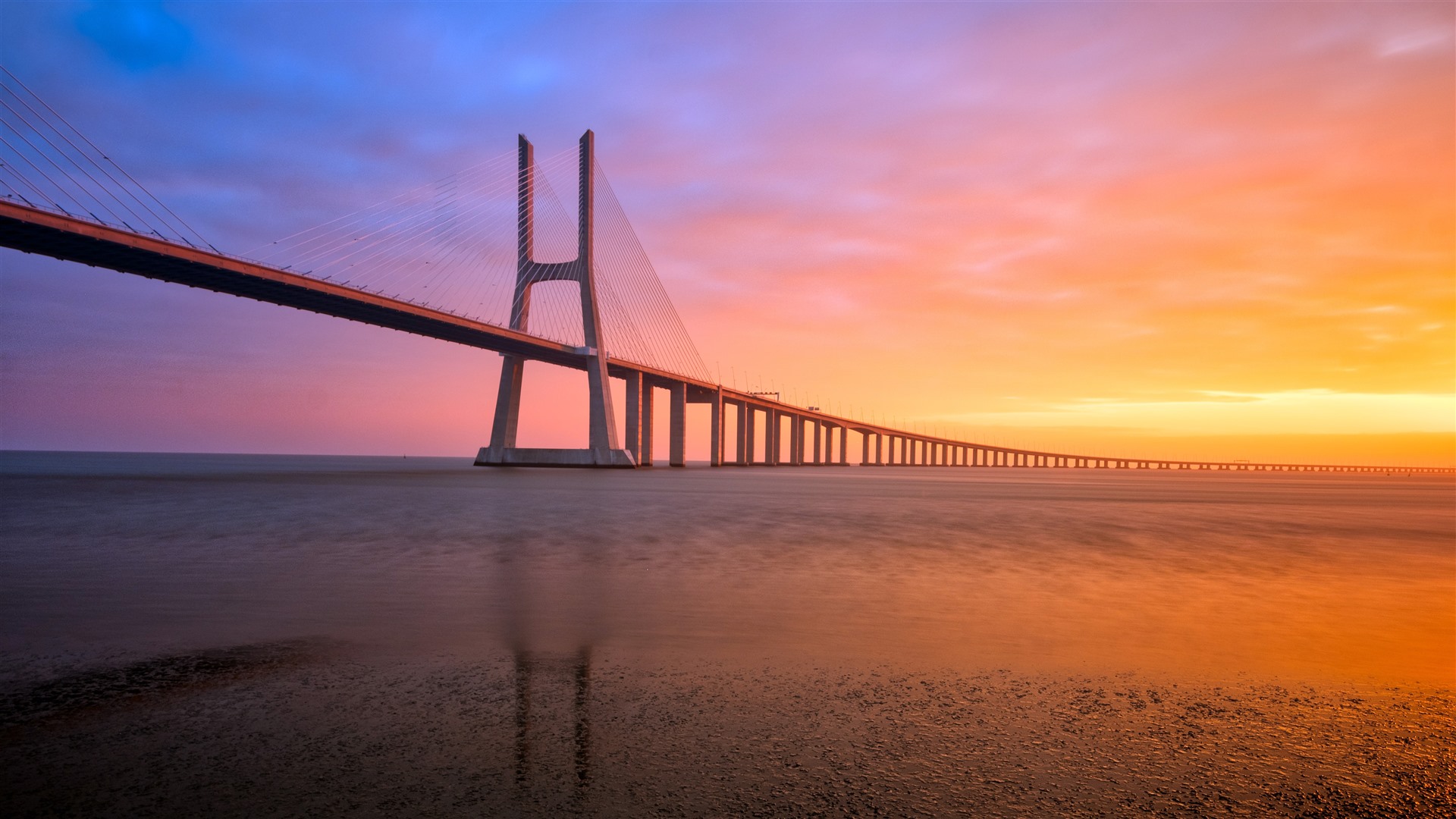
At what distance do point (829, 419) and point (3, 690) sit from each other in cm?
12763

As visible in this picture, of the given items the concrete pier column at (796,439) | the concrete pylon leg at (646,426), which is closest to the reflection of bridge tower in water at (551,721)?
the concrete pylon leg at (646,426)

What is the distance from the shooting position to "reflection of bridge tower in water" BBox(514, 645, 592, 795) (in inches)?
149

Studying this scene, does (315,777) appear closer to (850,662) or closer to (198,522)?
(850,662)

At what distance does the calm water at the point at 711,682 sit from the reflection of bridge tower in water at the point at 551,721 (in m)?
0.03

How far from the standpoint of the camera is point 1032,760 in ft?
13.6

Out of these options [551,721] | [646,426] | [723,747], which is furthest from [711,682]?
Answer: [646,426]

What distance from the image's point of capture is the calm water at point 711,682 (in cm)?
373

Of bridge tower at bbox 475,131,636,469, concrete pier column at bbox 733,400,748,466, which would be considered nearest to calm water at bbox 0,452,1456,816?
bridge tower at bbox 475,131,636,469

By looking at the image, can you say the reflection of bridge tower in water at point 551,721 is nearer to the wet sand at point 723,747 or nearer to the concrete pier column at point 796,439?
the wet sand at point 723,747

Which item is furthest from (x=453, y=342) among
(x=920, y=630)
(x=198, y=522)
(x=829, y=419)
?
(x=829, y=419)

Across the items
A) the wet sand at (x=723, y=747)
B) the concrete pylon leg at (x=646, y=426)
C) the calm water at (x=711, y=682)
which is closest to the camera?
the wet sand at (x=723, y=747)

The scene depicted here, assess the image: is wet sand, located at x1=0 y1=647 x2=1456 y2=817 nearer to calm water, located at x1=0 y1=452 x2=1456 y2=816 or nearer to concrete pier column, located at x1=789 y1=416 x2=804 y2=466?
calm water, located at x1=0 y1=452 x2=1456 y2=816

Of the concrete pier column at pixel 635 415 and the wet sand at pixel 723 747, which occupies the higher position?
the concrete pier column at pixel 635 415

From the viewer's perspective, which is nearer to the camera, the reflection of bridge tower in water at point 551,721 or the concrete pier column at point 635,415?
the reflection of bridge tower in water at point 551,721
